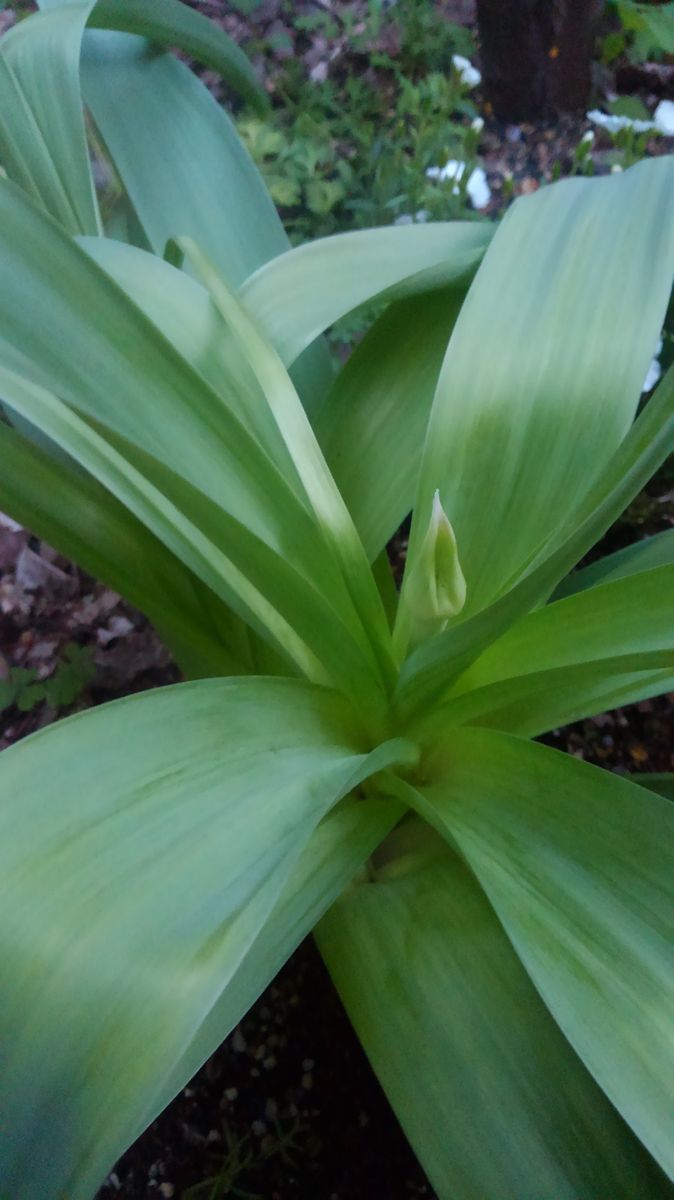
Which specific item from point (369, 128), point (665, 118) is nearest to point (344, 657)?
point (369, 128)

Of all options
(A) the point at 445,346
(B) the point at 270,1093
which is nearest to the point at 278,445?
(A) the point at 445,346

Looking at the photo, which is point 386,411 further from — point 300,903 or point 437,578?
point 300,903

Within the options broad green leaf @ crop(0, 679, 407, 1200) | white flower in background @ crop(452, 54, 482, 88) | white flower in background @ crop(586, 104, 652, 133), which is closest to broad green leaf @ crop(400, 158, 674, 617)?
broad green leaf @ crop(0, 679, 407, 1200)

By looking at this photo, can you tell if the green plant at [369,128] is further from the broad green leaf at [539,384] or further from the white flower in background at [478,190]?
the broad green leaf at [539,384]

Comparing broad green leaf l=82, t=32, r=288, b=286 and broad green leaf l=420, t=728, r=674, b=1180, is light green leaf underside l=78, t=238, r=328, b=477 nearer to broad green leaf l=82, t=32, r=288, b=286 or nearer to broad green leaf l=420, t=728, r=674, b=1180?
broad green leaf l=82, t=32, r=288, b=286

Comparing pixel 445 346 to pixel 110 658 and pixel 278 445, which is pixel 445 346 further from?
pixel 110 658

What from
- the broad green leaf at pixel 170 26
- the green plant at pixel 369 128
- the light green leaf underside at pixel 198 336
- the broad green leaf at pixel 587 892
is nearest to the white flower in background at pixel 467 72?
the green plant at pixel 369 128
